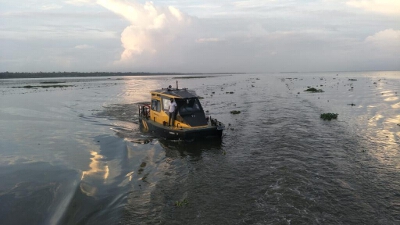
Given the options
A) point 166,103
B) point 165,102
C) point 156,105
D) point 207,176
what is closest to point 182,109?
point 166,103

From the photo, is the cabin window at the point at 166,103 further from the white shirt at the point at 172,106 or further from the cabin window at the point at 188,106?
the cabin window at the point at 188,106

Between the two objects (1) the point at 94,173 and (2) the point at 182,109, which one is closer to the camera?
(1) the point at 94,173

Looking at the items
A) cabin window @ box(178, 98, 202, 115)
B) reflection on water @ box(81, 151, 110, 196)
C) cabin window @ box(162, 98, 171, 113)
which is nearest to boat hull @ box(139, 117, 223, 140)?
cabin window @ box(178, 98, 202, 115)

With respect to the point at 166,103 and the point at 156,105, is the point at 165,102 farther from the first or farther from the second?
the point at 156,105

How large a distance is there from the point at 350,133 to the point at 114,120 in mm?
20059

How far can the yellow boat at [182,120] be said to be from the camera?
1716 cm

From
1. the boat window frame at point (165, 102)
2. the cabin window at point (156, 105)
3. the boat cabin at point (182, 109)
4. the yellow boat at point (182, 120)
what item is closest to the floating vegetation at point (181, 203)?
the yellow boat at point (182, 120)

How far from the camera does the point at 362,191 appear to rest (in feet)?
32.5

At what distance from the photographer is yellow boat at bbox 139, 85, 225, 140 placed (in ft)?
56.3

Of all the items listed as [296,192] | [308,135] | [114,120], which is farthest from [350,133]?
[114,120]

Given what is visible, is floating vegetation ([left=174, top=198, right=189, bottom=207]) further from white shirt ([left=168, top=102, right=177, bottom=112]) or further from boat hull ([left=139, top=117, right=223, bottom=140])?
white shirt ([left=168, top=102, right=177, bottom=112])

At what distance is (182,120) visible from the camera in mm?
17844

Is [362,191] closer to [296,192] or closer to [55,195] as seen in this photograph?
[296,192]

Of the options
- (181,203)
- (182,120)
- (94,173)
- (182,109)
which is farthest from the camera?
(182,109)
